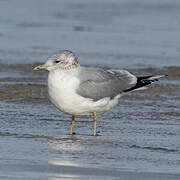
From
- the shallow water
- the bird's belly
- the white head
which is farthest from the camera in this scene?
the white head

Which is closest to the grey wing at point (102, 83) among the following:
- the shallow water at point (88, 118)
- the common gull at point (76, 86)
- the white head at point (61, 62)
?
the common gull at point (76, 86)

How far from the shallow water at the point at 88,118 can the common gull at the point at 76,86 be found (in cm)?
27

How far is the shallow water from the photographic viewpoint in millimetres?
5422

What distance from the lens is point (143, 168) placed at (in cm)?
533

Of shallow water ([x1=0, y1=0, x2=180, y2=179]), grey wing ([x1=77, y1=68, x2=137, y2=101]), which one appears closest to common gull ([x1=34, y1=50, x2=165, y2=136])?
grey wing ([x1=77, y1=68, x2=137, y2=101])

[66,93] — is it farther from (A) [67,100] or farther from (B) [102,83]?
(B) [102,83]

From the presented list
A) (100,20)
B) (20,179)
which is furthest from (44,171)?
(100,20)

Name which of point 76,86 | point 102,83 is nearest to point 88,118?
point 102,83

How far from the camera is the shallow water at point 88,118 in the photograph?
5.42 m

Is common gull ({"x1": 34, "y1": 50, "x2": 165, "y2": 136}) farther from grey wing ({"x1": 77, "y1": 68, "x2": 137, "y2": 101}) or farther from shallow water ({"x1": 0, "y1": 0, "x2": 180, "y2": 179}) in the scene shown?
shallow water ({"x1": 0, "y1": 0, "x2": 180, "y2": 179})

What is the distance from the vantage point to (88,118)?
26.1ft

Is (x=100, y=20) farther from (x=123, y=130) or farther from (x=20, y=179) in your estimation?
(x=20, y=179)

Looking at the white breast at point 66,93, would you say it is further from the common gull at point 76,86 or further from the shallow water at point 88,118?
the shallow water at point 88,118

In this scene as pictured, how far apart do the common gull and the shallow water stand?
27 centimetres
